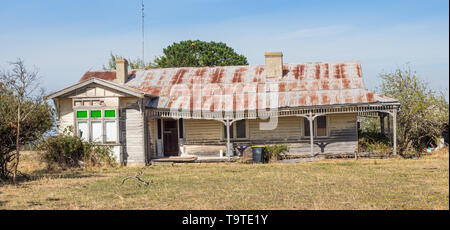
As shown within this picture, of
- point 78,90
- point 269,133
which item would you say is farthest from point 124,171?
point 269,133

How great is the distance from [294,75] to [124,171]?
32.5 feet

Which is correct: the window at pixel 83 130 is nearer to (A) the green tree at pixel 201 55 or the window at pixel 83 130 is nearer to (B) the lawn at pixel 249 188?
(B) the lawn at pixel 249 188

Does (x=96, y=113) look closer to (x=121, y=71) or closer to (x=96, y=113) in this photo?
(x=96, y=113)

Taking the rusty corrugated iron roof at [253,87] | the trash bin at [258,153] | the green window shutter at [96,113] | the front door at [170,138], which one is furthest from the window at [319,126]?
the green window shutter at [96,113]

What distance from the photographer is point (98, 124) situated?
816 inches

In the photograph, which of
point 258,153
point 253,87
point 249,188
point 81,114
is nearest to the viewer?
point 249,188

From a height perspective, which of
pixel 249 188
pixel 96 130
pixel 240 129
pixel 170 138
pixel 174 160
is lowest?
pixel 249 188

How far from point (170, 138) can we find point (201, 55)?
21962 mm

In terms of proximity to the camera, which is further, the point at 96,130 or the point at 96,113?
the point at 96,130

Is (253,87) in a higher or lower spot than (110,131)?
higher

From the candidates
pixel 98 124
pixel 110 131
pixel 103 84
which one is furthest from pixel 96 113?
pixel 103 84

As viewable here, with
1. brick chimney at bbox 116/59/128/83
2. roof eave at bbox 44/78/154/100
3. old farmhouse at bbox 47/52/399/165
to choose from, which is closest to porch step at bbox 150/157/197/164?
old farmhouse at bbox 47/52/399/165

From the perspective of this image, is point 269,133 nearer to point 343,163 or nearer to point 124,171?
point 343,163

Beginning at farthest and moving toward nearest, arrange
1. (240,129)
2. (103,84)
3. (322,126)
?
(240,129) → (322,126) → (103,84)
